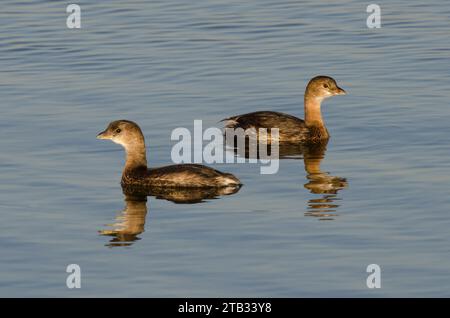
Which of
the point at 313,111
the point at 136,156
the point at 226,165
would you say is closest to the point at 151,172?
the point at 136,156

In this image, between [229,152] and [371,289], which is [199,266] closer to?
[371,289]

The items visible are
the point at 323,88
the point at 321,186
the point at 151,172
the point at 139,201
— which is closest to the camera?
the point at 139,201

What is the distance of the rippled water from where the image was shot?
1572 centimetres

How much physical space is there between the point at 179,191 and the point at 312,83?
6048mm

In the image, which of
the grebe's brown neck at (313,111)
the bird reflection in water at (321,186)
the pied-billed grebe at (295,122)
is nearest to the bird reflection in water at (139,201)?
the bird reflection in water at (321,186)

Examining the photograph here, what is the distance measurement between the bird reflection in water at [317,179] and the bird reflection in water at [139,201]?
136 cm

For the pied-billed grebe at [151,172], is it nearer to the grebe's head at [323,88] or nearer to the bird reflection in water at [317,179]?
the bird reflection in water at [317,179]

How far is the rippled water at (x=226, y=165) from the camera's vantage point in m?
15.7

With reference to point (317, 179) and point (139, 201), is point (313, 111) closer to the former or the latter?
point (317, 179)

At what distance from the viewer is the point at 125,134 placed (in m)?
20.7

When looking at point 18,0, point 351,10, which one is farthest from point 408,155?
point 18,0

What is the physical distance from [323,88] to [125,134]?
18.5 ft

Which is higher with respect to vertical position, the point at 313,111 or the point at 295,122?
the point at 313,111

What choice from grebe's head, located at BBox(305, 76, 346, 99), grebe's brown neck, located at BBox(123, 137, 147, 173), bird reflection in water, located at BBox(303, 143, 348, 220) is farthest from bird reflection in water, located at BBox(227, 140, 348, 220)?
grebe's brown neck, located at BBox(123, 137, 147, 173)
